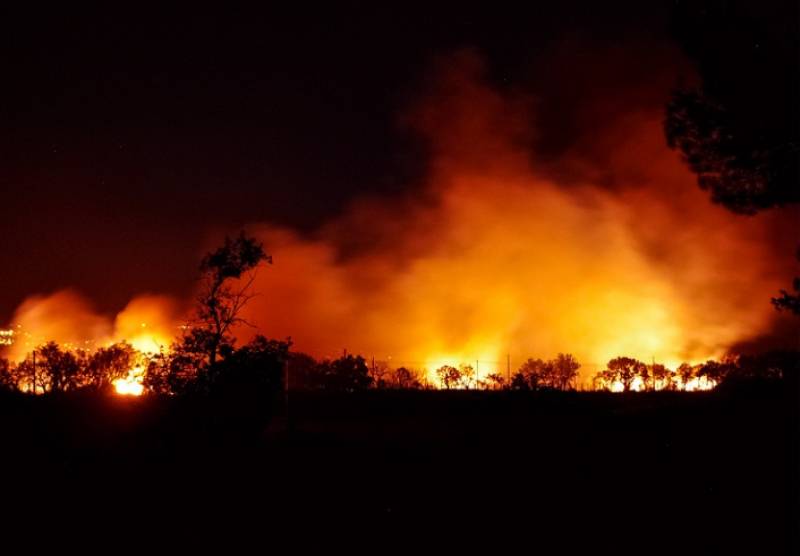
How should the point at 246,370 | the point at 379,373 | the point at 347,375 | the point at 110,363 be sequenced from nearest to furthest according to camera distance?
the point at 246,370 < the point at 110,363 < the point at 347,375 < the point at 379,373

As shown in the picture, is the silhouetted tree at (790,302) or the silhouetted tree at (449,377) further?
the silhouetted tree at (449,377)

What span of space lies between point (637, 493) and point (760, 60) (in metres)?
8.86

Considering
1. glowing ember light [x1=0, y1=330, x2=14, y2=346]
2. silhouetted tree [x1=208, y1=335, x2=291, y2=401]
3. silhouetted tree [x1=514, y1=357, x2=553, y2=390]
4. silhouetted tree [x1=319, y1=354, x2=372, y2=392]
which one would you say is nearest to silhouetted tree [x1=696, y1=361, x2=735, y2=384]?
silhouetted tree [x1=514, y1=357, x2=553, y2=390]

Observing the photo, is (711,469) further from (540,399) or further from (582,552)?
(540,399)

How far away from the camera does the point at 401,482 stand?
901 centimetres

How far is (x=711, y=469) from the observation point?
28.6 ft

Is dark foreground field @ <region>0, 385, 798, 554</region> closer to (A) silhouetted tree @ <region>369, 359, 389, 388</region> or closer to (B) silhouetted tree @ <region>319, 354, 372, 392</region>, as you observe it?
(B) silhouetted tree @ <region>319, 354, 372, 392</region>

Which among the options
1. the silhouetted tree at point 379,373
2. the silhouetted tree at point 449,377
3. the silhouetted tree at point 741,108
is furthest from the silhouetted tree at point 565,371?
the silhouetted tree at point 741,108

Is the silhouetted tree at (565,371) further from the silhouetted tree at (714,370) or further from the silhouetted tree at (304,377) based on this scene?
the silhouetted tree at (304,377)

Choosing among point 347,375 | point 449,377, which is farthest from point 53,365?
point 449,377

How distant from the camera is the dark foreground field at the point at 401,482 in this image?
6.64 m

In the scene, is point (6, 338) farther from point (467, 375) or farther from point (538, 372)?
point (538, 372)

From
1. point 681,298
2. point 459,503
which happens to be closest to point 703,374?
point 681,298

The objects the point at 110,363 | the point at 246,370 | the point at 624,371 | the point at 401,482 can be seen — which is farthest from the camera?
the point at 624,371
